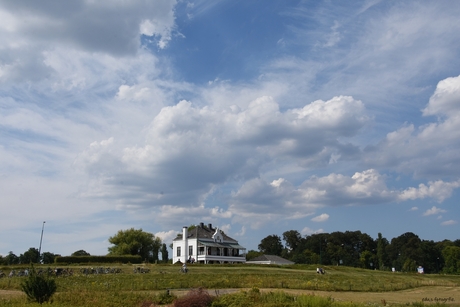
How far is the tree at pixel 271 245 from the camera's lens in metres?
145

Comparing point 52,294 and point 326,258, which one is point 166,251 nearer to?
point 326,258

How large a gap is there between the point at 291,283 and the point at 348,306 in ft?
54.7

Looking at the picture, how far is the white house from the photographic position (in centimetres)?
8894

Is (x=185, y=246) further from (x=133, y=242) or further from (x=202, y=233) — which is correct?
→ (x=133, y=242)

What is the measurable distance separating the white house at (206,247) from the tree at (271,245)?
4981 centimetres

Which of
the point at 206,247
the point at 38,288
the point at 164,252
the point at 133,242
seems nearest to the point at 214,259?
the point at 206,247

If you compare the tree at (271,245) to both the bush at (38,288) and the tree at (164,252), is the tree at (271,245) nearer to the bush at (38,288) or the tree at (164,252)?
the tree at (164,252)

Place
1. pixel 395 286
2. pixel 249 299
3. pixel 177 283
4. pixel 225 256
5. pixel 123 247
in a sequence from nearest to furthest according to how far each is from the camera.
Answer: pixel 249 299, pixel 177 283, pixel 395 286, pixel 225 256, pixel 123 247

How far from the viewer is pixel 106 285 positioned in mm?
32844

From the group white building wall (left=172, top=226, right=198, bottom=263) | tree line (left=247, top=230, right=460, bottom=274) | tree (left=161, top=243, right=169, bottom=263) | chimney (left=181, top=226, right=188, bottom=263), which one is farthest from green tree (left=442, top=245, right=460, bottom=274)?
tree (left=161, top=243, right=169, bottom=263)

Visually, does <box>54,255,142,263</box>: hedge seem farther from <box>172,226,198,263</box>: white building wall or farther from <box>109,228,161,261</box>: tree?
<box>109,228,161,261</box>: tree

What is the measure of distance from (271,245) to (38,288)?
128 metres

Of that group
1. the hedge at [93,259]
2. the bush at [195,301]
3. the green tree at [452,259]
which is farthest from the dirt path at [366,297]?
the green tree at [452,259]

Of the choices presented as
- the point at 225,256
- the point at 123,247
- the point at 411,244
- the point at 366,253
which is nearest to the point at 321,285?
the point at 225,256
